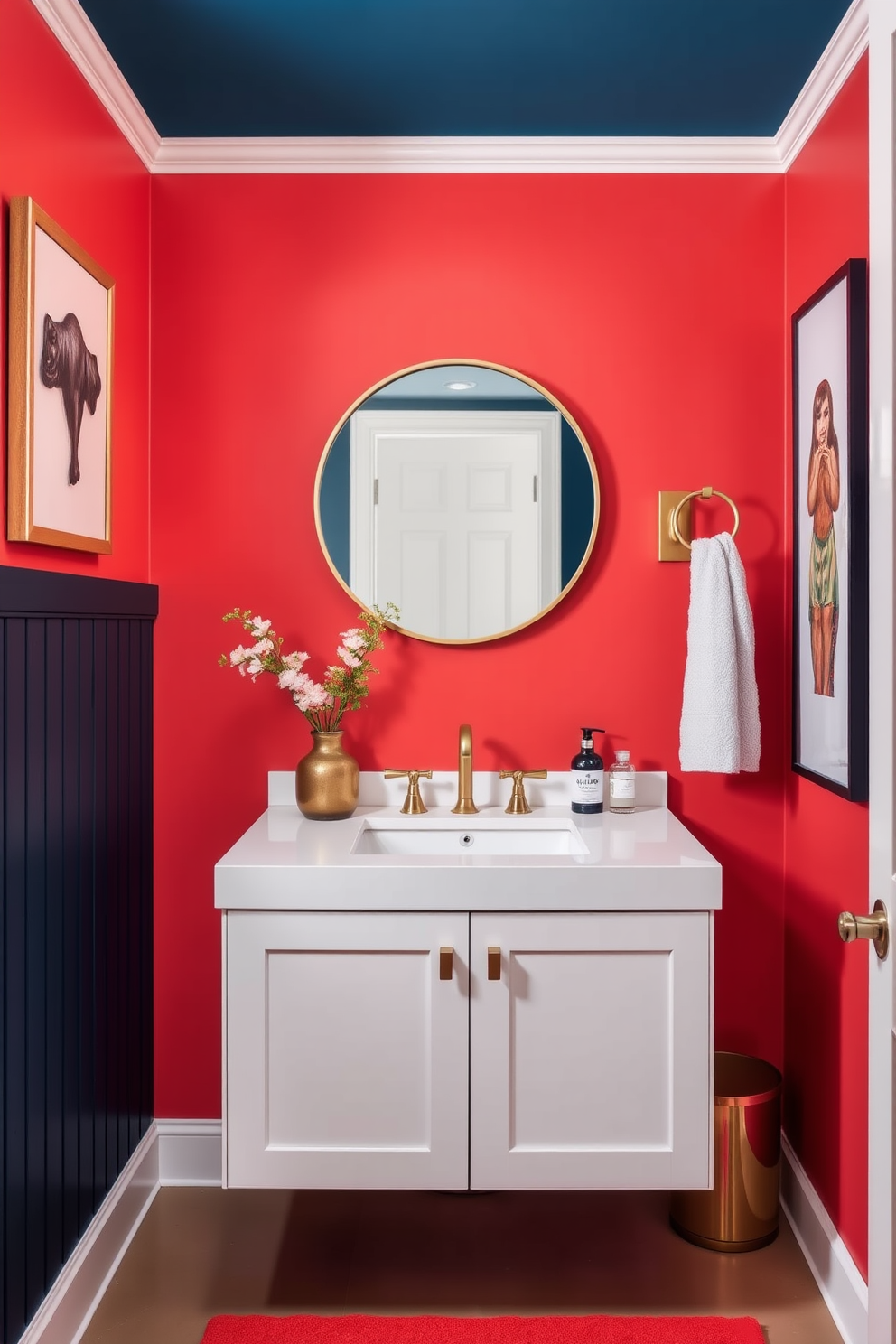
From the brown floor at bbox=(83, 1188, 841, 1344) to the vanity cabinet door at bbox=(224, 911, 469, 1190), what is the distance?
0.34m

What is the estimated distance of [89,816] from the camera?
1891mm

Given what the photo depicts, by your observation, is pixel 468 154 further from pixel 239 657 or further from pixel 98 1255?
pixel 98 1255

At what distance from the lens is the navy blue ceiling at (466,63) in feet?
5.82

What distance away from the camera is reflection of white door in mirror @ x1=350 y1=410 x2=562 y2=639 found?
2232mm

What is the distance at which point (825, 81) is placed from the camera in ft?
6.30

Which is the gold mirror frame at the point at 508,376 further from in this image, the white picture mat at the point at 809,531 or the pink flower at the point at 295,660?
the white picture mat at the point at 809,531

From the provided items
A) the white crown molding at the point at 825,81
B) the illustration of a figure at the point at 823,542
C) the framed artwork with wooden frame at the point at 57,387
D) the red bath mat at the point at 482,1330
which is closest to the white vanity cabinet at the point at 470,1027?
the red bath mat at the point at 482,1330

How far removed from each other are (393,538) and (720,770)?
880 mm

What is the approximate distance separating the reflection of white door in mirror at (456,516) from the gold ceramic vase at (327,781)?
343mm

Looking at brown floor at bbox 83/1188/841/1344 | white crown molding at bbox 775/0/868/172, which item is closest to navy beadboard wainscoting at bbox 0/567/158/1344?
brown floor at bbox 83/1188/841/1344

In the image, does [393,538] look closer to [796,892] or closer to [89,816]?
[89,816]

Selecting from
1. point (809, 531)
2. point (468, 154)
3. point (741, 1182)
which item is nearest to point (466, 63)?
point (468, 154)

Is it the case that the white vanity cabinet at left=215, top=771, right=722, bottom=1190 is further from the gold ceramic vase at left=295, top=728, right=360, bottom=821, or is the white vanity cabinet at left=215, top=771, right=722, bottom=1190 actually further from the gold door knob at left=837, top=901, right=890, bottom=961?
the gold door knob at left=837, top=901, right=890, bottom=961

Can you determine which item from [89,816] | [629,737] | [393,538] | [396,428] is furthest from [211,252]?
[629,737]
